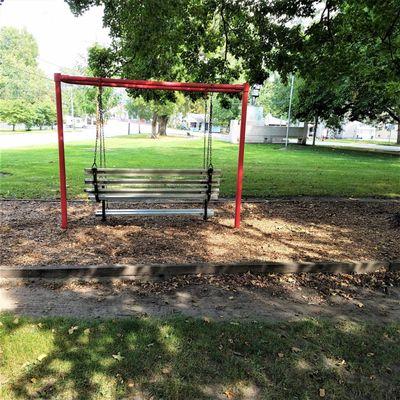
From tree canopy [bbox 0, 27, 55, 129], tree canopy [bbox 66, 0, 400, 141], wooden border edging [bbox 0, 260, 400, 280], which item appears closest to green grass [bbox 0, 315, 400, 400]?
wooden border edging [bbox 0, 260, 400, 280]

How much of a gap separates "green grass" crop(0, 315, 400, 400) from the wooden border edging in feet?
3.28

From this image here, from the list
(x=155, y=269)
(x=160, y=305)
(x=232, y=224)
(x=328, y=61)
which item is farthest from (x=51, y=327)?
(x=328, y=61)

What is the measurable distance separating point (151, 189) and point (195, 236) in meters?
1.13

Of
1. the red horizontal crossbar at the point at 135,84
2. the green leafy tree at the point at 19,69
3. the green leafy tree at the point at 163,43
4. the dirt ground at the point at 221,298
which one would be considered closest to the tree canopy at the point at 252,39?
the green leafy tree at the point at 163,43

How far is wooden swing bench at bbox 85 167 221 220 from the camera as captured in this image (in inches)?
253

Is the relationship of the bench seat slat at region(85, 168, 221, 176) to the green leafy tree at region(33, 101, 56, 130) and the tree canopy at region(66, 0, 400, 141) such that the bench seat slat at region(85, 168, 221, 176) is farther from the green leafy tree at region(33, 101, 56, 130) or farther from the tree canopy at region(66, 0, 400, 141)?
the green leafy tree at region(33, 101, 56, 130)

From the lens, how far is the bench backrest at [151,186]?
21.1 feet

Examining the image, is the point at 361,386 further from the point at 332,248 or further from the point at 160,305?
Result: the point at 332,248

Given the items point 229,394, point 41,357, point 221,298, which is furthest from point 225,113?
point 229,394

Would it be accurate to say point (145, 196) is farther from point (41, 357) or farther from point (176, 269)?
point (41, 357)

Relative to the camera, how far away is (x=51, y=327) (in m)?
3.64

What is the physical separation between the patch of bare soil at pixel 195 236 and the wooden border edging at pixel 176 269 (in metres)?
0.28

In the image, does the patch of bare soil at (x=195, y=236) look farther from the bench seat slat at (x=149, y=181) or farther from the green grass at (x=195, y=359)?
the green grass at (x=195, y=359)

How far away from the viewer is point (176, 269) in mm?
4930
